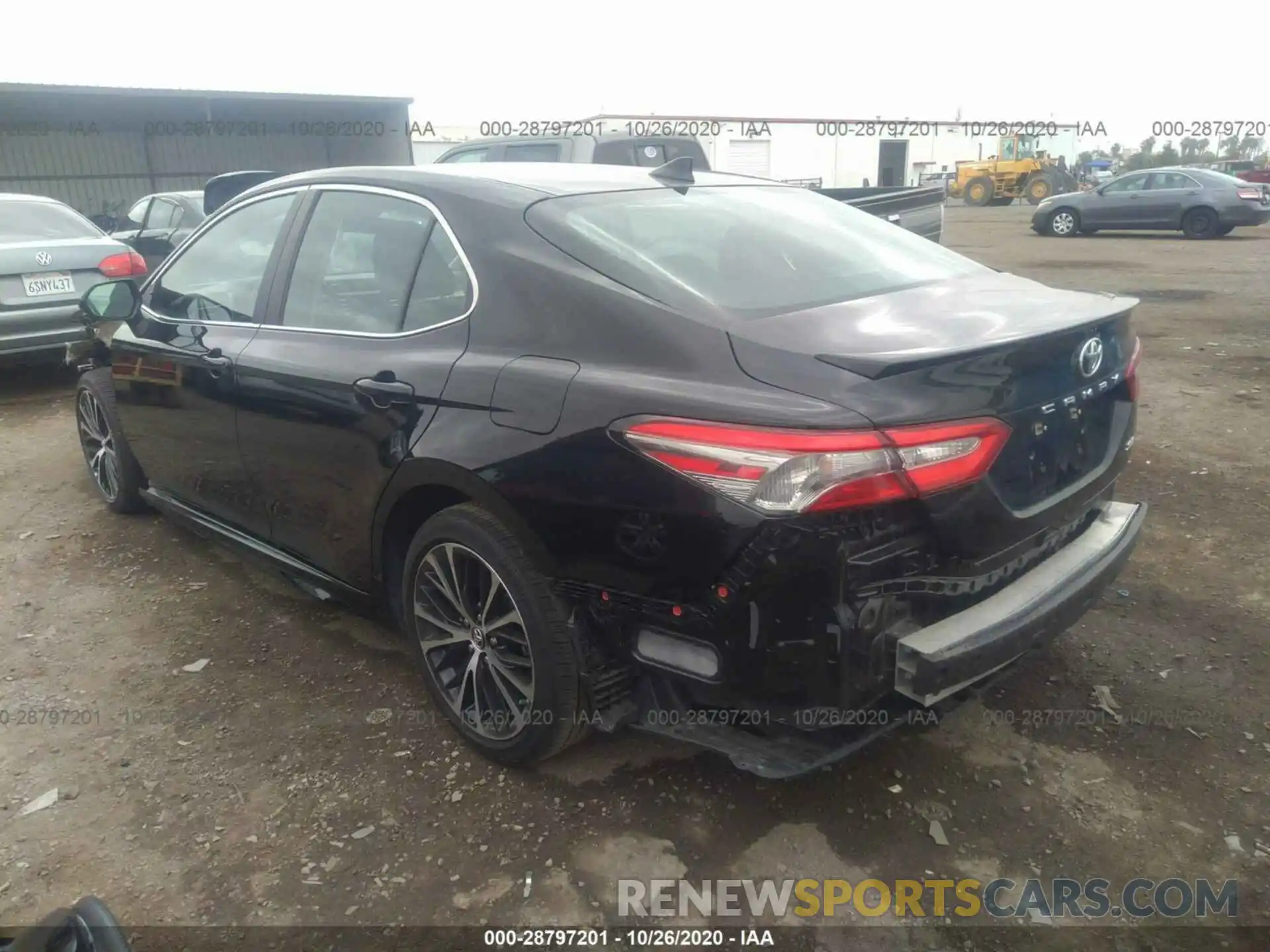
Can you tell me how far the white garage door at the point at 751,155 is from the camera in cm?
3994

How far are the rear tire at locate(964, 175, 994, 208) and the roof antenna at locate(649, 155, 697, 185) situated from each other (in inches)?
1479

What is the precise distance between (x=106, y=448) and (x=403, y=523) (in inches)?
106

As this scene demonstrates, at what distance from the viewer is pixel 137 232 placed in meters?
11.0

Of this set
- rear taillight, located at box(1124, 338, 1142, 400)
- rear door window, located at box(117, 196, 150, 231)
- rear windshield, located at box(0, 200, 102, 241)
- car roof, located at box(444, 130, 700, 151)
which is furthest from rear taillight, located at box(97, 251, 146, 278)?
rear taillight, located at box(1124, 338, 1142, 400)

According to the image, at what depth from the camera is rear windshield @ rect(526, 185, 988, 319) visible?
8.07 ft

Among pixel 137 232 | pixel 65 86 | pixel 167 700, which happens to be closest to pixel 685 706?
pixel 167 700

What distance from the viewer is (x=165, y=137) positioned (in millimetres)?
24453

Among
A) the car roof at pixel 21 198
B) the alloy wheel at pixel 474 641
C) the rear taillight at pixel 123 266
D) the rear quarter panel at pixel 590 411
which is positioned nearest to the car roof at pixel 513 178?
the rear quarter panel at pixel 590 411

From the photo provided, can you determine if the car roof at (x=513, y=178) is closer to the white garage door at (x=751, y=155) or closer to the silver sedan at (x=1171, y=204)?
the silver sedan at (x=1171, y=204)

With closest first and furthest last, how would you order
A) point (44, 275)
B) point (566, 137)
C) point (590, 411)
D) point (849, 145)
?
1. point (590, 411)
2. point (44, 275)
3. point (566, 137)
4. point (849, 145)

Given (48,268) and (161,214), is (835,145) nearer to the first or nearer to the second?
(161,214)

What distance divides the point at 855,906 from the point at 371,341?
206 cm

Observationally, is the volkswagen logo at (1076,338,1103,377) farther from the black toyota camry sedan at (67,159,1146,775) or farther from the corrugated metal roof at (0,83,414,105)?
the corrugated metal roof at (0,83,414,105)

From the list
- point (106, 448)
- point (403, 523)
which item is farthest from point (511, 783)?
point (106, 448)
